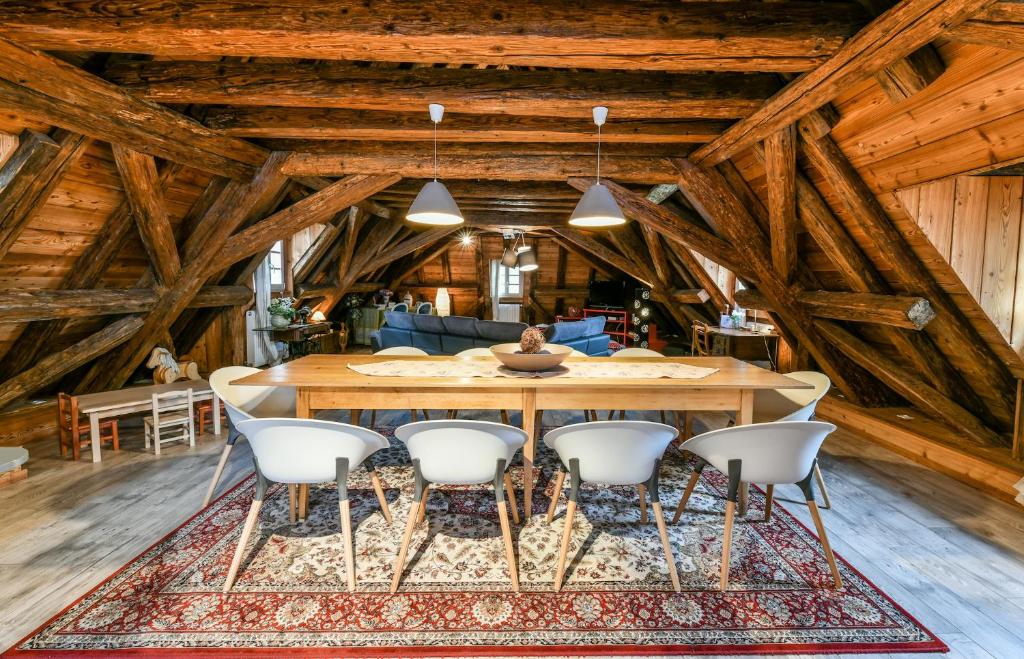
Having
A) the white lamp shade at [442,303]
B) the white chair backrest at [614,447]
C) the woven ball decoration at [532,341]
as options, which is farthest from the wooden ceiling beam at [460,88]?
the white lamp shade at [442,303]

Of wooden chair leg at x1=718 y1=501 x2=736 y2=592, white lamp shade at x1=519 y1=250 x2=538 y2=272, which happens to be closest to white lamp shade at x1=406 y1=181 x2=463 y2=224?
wooden chair leg at x1=718 y1=501 x2=736 y2=592

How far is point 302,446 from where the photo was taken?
214 cm

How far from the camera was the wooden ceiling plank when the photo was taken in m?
3.35

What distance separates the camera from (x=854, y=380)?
14.8ft

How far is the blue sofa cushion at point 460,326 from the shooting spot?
559 centimetres

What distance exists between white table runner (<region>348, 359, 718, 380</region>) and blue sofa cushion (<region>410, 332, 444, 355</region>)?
276cm

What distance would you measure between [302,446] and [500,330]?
337cm

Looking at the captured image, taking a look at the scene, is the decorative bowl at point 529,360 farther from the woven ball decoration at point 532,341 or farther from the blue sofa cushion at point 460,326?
the blue sofa cushion at point 460,326

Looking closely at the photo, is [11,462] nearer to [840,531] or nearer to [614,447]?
[614,447]

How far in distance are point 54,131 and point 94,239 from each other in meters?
1.08

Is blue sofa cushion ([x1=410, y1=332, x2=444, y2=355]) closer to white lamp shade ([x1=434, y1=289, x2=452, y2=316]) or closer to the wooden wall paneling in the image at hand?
white lamp shade ([x1=434, y1=289, x2=452, y2=316])

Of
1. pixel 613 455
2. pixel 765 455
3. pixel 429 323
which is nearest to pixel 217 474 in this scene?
pixel 613 455

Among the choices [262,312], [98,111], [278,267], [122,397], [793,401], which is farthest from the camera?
[278,267]

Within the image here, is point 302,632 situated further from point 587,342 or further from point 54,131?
point 587,342
